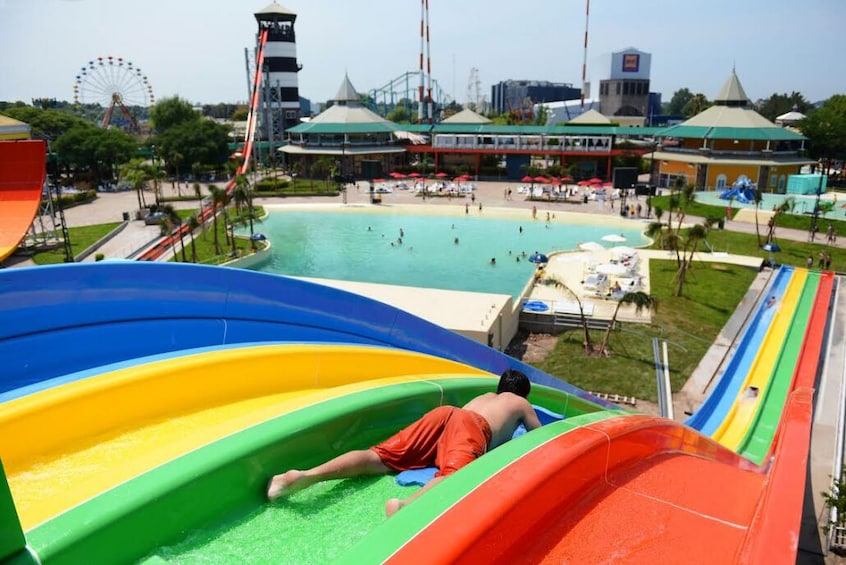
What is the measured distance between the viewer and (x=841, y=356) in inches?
672

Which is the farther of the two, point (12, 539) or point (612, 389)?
point (612, 389)

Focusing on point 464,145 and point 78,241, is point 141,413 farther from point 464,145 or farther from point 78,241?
point 464,145

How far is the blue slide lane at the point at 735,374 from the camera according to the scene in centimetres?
1320

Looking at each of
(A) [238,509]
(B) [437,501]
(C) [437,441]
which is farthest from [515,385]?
→ (A) [238,509]

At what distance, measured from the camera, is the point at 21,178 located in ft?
72.8

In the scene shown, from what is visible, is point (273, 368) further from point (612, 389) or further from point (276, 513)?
point (612, 389)

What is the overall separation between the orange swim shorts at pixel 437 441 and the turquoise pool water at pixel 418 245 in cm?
1906

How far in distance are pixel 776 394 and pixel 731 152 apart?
33724 millimetres

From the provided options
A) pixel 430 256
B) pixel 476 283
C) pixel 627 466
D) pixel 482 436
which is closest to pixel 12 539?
pixel 482 436

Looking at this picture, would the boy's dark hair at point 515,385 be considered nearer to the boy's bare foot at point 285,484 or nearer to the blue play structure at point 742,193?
the boy's bare foot at point 285,484

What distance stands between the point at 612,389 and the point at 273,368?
1172cm

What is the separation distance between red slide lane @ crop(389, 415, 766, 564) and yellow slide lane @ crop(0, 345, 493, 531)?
1609 mm

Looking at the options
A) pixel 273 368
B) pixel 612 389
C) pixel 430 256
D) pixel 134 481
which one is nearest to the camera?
pixel 134 481

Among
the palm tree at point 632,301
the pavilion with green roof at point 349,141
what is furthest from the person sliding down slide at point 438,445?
the pavilion with green roof at point 349,141
